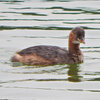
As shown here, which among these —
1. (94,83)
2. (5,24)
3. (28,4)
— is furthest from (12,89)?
(28,4)

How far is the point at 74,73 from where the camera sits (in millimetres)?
13148

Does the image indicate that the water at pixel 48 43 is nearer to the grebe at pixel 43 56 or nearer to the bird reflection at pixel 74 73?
the bird reflection at pixel 74 73

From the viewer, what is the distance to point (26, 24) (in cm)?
1897

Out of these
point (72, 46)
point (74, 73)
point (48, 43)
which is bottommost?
point (74, 73)

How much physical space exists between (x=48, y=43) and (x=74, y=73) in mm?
3299

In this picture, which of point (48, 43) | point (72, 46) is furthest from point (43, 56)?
point (48, 43)

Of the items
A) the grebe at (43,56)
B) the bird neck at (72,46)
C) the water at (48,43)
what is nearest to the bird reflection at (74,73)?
the water at (48,43)

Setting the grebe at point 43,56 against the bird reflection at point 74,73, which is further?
the grebe at point 43,56

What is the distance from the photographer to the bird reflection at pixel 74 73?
12.5 metres

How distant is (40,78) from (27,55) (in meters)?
1.54

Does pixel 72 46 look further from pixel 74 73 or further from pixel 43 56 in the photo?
pixel 74 73

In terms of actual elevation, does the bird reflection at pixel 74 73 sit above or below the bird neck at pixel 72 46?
below

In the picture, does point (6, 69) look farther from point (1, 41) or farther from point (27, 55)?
point (1, 41)

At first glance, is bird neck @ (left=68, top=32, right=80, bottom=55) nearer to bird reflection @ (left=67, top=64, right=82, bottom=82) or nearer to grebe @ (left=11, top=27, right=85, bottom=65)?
grebe @ (left=11, top=27, right=85, bottom=65)
